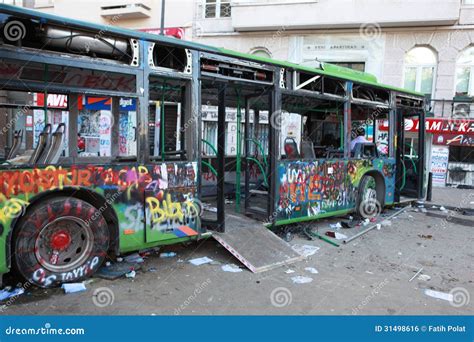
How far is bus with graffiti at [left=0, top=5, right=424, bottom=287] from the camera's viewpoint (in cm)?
404

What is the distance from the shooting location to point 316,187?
705 cm

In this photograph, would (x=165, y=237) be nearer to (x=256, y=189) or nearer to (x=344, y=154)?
(x=256, y=189)

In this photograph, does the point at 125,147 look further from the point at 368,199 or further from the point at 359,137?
the point at 368,199

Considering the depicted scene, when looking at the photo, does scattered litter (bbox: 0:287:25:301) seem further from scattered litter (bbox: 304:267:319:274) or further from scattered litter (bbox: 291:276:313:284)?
scattered litter (bbox: 304:267:319:274)

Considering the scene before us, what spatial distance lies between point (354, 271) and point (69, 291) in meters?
3.49

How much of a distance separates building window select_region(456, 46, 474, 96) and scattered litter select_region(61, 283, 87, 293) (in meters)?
15.8

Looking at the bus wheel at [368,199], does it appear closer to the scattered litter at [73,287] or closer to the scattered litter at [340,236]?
the scattered litter at [340,236]

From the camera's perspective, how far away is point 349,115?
293 inches

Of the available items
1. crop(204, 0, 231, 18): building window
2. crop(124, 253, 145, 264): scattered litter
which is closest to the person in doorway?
crop(124, 253, 145, 264): scattered litter

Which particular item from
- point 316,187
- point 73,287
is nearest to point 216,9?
point 316,187

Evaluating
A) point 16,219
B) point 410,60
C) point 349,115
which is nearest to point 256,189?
point 349,115

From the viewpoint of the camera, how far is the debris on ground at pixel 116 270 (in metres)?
4.65

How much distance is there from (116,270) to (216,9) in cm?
1496

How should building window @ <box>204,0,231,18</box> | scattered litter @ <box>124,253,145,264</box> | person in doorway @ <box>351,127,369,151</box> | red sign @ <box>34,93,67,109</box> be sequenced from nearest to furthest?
1. red sign @ <box>34,93,67,109</box>
2. scattered litter @ <box>124,253,145,264</box>
3. person in doorway @ <box>351,127,369,151</box>
4. building window @ <box>204,0,231,18</box>
